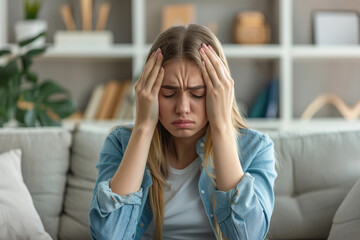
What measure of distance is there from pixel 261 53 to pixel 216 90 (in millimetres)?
2113

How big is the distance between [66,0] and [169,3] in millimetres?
699

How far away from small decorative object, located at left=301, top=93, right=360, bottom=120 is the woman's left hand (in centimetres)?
246

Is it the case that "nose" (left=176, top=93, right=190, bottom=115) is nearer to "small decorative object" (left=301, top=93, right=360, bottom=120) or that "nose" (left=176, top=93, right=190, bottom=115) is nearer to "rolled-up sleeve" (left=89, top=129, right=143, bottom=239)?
"rolled-up sleeve" (left=89, top=129, right=143, bottom=239)

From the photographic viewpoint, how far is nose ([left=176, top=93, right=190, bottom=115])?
1386 millimetres

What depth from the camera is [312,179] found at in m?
1.88

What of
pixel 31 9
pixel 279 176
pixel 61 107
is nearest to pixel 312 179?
pixel 279 176

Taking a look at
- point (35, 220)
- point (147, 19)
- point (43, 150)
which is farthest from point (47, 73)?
point (35, 220)

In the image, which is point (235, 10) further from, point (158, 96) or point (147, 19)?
point (158, 96)

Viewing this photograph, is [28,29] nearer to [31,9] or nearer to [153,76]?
[31,9]

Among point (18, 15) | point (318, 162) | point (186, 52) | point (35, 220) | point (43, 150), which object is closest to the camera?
point (186, 52)

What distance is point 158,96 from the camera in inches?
57.5

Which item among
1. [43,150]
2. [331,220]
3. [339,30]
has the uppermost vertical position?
[339,30]

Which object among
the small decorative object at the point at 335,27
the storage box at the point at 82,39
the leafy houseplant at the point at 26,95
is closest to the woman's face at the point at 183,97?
the leafy houseplant at the point at 26,95

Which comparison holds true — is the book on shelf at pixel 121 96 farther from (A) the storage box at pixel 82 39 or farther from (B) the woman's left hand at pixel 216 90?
(B) the woman's left hand at pixel 216 90
